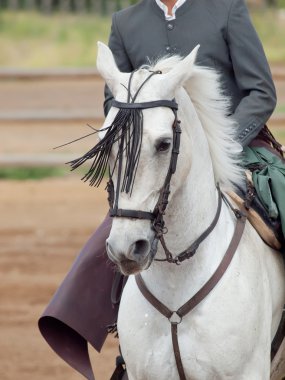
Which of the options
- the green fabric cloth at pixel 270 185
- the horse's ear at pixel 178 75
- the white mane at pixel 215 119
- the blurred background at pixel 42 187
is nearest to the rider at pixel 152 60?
the green fabric cloth at pixel 270 185

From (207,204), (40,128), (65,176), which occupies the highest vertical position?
(207,204)

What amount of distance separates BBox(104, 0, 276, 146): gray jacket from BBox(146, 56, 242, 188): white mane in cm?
26

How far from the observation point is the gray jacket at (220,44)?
4.86 meters

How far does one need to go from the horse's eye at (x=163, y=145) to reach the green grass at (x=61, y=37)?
21.4m

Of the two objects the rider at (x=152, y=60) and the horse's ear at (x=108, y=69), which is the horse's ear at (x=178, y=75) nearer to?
the horse's ear at (x=108, y=69)

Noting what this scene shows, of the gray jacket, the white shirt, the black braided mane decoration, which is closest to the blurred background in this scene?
the gray jacket

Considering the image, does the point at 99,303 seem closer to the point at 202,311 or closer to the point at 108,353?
the point at 202,311

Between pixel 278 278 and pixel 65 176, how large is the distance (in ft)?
31.7

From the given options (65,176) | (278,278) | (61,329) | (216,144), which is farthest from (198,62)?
(65,176)

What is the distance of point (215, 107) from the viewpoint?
14.5 ft

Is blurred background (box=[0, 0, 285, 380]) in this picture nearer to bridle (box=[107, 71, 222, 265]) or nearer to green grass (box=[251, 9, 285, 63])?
green grass (box=[251, 9, 285, 63])

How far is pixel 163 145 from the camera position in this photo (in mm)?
3918

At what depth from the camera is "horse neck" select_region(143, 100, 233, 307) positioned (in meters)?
4.29

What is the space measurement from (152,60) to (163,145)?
41.7 inches
